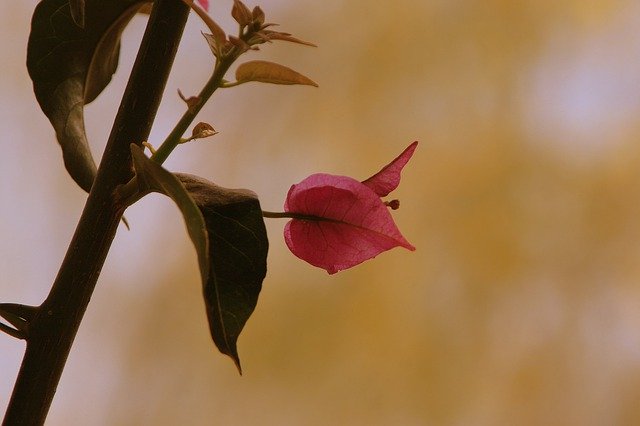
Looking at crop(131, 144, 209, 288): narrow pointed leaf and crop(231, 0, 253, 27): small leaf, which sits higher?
crop(231, 0, 253, 27): small leaf

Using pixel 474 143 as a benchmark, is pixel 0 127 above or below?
below

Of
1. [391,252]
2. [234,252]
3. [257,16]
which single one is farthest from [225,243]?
[391,252]

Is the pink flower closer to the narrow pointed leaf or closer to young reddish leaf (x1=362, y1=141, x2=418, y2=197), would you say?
young reddish leaf (x1=362, y1=141, x2=418, y2=197)

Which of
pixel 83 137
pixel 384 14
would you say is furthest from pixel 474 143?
pixel 83 137

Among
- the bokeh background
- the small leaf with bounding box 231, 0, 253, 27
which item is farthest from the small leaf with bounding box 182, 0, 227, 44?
the bokeh background

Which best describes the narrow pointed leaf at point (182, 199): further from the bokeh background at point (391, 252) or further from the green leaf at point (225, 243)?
the bokeh background at point (391, 252)

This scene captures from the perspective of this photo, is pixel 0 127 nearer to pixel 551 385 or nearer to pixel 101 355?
pixel 101 355
